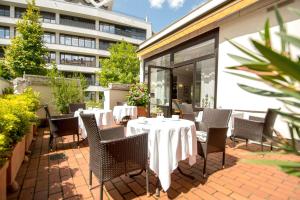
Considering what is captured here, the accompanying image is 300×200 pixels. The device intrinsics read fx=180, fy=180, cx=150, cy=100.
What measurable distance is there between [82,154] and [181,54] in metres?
5.13

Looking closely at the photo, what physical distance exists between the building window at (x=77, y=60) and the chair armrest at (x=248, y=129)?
23694mm

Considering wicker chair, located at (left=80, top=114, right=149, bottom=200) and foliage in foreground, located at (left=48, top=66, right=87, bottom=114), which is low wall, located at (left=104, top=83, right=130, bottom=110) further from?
wicker chair, located at (left=80, top=114, right=149, bottom=200)

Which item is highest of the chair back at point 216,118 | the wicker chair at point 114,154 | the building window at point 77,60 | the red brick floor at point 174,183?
the building window at point 77,60

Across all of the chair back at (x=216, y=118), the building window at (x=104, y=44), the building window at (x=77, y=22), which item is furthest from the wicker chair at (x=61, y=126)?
the building window at (x=104, y=44)

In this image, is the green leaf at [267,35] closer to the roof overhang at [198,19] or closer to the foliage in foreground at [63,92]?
the roof overhang at [198,19]

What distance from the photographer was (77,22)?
23.6 m

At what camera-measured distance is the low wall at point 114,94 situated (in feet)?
28.4

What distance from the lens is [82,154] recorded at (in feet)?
11.8

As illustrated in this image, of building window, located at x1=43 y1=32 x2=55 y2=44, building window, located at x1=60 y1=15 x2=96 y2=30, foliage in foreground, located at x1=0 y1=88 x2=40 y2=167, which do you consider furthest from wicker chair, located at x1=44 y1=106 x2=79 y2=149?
building window, located at x1=60 y1=15 x2=96 y2=30

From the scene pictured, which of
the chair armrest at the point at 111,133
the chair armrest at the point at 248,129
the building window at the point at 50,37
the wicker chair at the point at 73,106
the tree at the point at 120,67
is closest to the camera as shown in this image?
the chair armrest at the point at 111,133

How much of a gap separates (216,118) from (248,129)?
24.8 inches

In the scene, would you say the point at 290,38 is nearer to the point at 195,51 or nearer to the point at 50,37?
the point at 195,51

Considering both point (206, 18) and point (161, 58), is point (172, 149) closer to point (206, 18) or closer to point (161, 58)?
point (206, 18)

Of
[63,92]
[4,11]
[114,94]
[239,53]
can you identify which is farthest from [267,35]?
[4,11]
